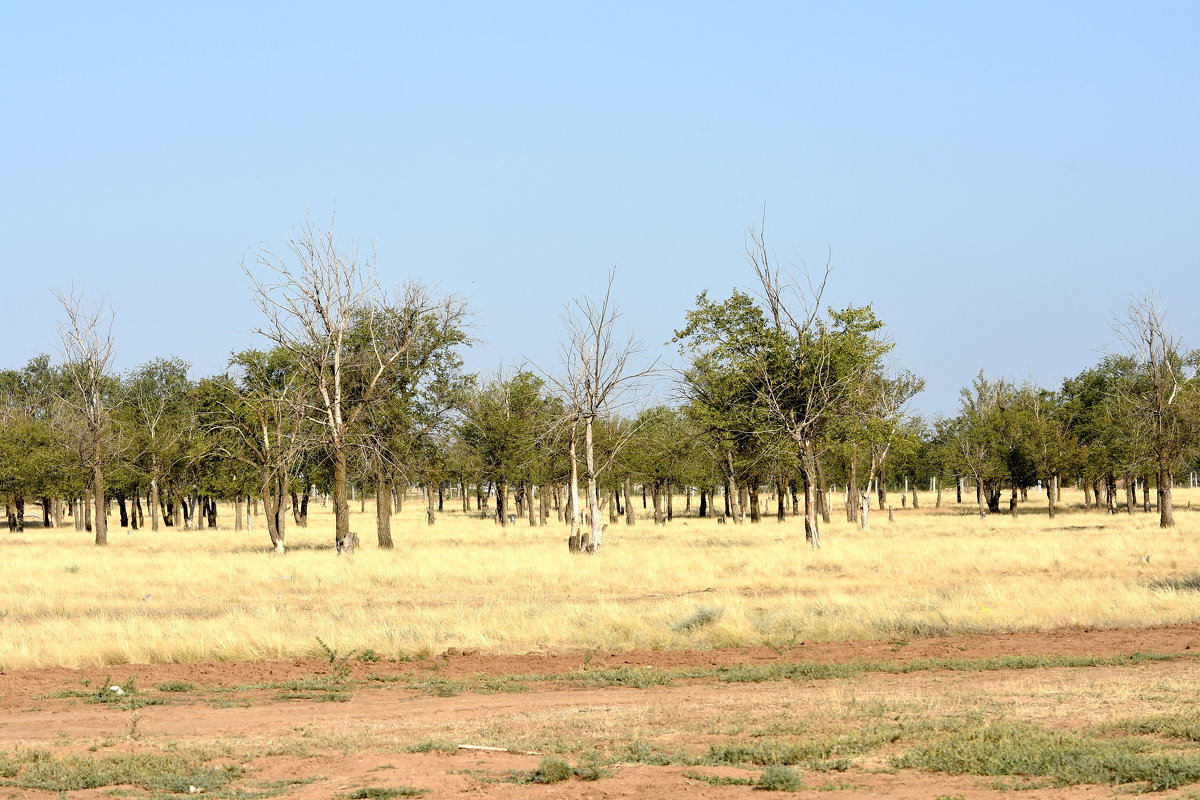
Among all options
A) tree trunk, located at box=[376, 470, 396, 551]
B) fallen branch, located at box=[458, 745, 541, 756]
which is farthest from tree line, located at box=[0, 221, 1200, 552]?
fallen branch, located at box=[458, 745, 541, 756]

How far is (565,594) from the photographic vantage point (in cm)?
2488

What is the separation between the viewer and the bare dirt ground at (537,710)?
9016 mm

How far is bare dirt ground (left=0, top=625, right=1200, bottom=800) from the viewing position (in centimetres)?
902

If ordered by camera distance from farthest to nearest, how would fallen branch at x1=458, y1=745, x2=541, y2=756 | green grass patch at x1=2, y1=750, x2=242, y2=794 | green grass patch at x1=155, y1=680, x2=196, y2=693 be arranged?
green grass patch at x1=155, y1=680, x2=196, y2=693
fallen branch at x1=458, y1=745, x2=541, y2=756
green grass patch at x1=2, y1=750, x2=242, y2=794

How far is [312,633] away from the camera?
59.2 feet

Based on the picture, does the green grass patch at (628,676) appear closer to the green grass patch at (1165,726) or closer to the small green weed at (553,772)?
the small green weed at (553,772)

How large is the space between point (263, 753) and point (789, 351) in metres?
32.0

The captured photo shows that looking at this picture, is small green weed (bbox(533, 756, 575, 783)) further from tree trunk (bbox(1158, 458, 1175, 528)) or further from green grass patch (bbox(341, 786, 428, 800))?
tree trunk (bbox(1158, 458, 1175, 528))

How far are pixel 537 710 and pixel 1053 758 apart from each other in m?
5.44

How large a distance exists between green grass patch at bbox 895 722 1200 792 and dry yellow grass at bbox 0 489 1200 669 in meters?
7.45

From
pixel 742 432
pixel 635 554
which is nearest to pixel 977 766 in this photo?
pixel 635 554

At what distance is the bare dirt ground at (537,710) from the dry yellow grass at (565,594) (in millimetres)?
1012

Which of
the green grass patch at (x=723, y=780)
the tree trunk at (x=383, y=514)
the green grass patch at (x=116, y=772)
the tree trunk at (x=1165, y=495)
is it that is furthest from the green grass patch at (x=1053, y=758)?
the tree trunk at (x=1165, y=495)

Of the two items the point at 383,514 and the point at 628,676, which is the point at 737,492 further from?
the point at 628,676
